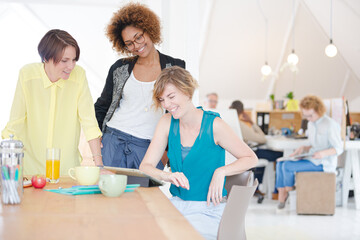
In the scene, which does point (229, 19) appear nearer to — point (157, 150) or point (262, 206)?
point (262, 206)

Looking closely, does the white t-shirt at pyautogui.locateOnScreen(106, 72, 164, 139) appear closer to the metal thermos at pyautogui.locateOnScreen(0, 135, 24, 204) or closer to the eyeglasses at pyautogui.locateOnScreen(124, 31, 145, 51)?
the eyeglasses at pyautogui.locateOnScreen(124, 31, 145, 51)

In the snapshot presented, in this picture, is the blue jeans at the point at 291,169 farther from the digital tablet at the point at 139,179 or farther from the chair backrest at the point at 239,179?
the digital tablet at the point at 139,179

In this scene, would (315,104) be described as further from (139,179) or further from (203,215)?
(139,179)

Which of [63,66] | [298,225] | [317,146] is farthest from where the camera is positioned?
[317,146]

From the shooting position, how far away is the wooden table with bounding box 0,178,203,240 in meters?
0.90

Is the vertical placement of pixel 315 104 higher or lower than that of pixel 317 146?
higher

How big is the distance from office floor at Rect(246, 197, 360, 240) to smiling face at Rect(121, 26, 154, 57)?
1876 millimetres

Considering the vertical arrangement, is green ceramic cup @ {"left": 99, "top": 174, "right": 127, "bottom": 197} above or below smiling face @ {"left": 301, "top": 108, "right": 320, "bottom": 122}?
below

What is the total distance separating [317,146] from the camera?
4773 mm

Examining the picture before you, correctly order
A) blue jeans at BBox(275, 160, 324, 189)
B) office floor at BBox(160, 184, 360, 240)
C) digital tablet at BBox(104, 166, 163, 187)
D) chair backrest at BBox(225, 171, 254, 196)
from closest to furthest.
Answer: digital tablet at BBox(104, 166, 163, 187)
chair backrest at BBox(225, 171, 254, 196)
office floor at BBox(160, 184, 360, 240)
blue jeans at BBox(275, 160, 324, 189)

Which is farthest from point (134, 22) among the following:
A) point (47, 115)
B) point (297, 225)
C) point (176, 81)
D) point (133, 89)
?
point (297, 225)

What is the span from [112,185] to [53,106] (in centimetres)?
70

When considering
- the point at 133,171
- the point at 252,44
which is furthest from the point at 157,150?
the point at 252,44

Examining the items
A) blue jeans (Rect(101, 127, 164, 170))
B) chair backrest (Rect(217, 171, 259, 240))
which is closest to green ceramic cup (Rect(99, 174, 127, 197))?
chair backrest (Rect(217, 171, 259, 240))
